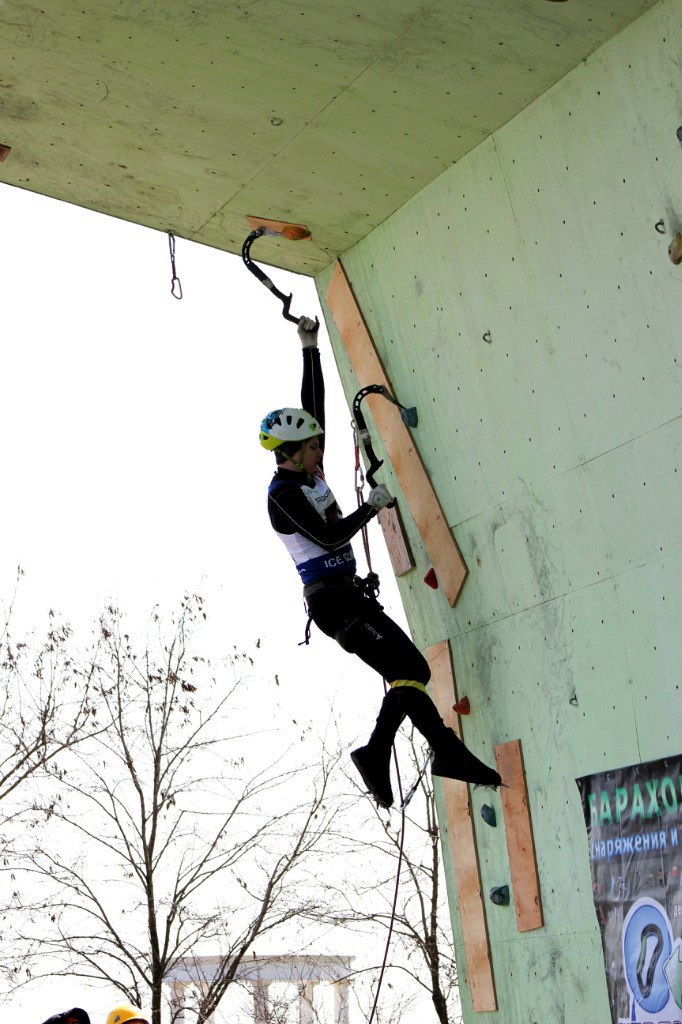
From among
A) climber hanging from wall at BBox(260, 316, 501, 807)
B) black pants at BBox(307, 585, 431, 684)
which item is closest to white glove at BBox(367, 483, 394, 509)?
climber hanging from wall at BBox(260, 316, 501, 807)

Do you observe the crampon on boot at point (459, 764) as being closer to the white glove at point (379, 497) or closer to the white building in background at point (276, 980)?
the white glove at point (379, 497)

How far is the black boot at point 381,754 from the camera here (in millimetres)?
4926

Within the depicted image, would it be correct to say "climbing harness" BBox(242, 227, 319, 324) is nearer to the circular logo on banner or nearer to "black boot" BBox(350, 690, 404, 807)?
"black boot" BBox(350, 690, 404, 807)

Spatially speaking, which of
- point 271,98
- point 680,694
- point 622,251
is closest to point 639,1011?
point 680,694

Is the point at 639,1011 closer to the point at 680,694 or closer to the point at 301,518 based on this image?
the point at 680,694

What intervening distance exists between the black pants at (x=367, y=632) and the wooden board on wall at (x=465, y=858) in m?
A: 0.32

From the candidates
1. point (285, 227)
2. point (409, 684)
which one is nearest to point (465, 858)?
point (409, 684)

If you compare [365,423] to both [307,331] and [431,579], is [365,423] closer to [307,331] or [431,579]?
[307,331]

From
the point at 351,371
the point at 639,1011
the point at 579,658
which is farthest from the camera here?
the point at 351,371

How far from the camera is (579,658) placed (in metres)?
4.60

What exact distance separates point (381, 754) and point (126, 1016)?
154 cm

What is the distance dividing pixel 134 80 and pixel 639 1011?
3.84m

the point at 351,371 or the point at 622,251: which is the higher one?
the point at 351,371

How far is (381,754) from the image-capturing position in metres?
5.00
